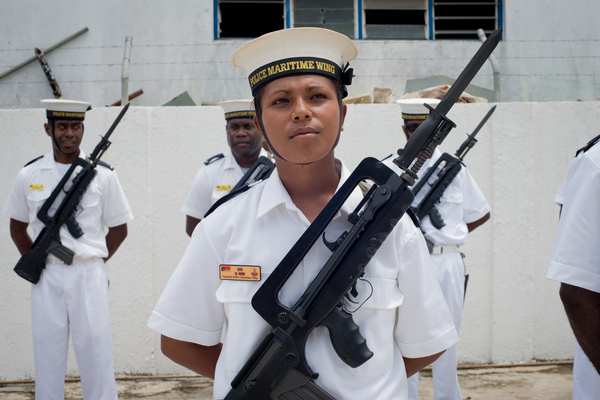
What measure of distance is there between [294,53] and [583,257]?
97 centimetres

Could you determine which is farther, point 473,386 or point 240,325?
point 473,386

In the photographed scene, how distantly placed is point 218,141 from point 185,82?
9.91 ft

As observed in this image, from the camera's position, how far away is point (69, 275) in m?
3.92

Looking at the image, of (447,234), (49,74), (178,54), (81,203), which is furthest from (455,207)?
(49,74)

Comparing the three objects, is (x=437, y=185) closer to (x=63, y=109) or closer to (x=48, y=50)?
→ (x=63, y=109)

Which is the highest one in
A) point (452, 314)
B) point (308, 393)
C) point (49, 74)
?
point (49, 74)

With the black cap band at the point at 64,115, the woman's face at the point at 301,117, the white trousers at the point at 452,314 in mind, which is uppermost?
the black cap band at the point at 64,115

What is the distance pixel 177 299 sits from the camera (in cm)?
161

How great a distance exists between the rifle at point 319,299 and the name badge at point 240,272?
2.3 inches

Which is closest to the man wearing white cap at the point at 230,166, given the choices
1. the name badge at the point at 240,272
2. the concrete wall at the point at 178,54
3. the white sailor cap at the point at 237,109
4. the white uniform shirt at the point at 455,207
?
the white sailor cap at the point at 237,109

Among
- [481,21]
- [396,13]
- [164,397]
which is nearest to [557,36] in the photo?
[481,21]

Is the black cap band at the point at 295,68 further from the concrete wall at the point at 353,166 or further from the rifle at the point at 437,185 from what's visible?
the concrete wall at the point at 353,166

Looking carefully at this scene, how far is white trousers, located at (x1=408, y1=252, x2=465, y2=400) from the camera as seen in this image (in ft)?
13.3

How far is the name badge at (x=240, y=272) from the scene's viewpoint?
1.54 meters
